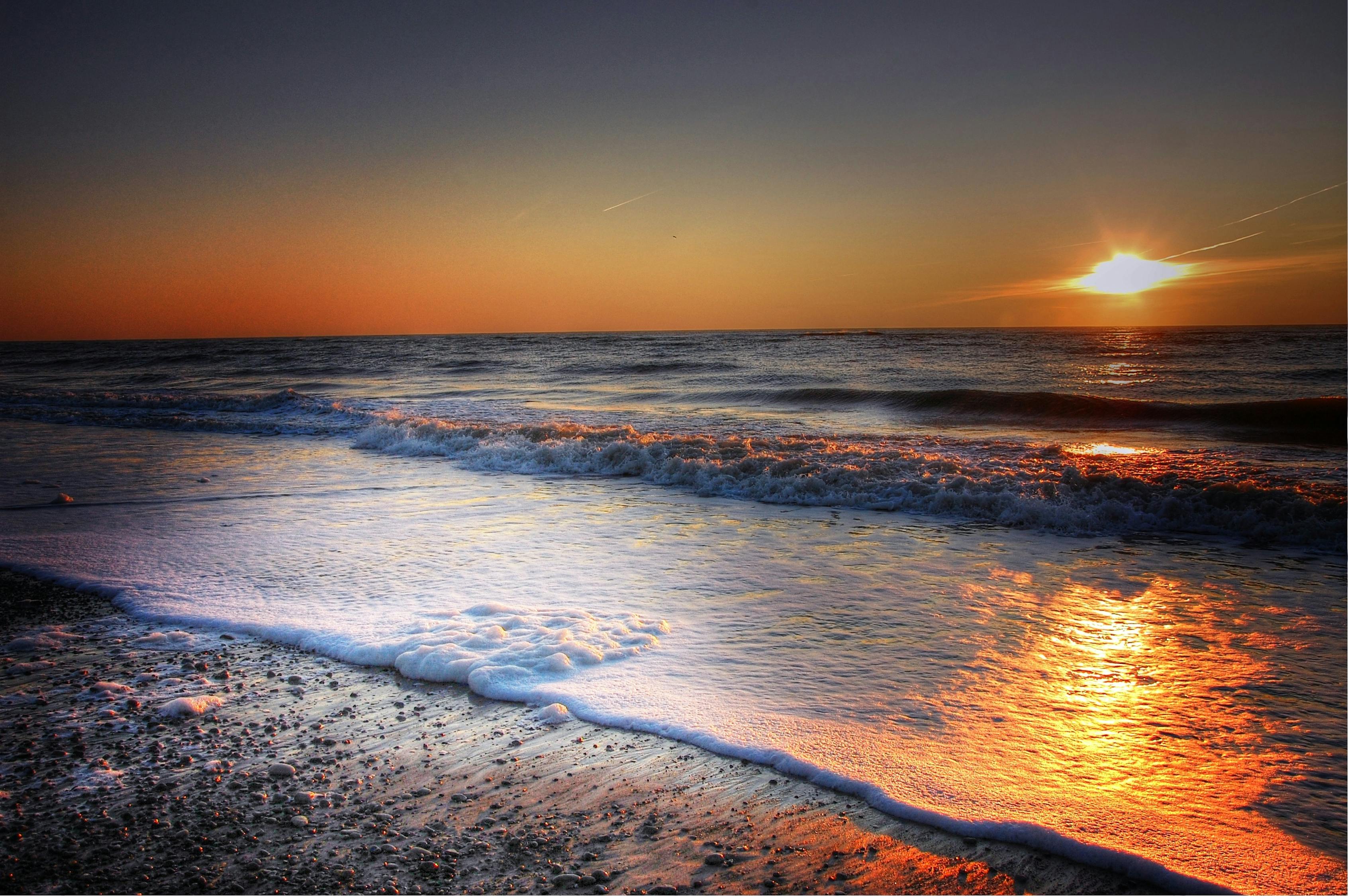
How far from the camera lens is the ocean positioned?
2.84 metres

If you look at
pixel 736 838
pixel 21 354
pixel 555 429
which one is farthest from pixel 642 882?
pixel 21 354

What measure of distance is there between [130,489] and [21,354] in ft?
230

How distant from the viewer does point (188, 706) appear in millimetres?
3406

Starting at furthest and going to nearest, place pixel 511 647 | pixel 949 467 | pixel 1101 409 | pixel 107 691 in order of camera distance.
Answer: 1. pixel 1101 409
2. pixel 949 467
3. pixel 511 647
4. pixel 107 691

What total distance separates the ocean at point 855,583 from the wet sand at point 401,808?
0.19m

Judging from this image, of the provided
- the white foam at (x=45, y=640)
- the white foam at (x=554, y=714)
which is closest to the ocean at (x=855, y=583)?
the white foam at (x=554, y=714)

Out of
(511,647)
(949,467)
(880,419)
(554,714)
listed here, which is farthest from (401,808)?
(880,419)

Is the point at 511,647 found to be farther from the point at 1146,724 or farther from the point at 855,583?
the point at 1146,724

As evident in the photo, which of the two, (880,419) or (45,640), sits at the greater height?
(880,419)

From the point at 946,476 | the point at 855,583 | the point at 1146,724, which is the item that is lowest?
the point at 1146,724

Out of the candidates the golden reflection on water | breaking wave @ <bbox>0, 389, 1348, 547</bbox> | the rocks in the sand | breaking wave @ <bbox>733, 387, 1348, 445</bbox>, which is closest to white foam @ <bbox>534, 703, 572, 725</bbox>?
the rocks in the sand

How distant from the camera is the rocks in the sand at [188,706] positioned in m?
3.37

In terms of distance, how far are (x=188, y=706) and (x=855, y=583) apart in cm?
408

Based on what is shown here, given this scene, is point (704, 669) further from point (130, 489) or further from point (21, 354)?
point (21, 354)
